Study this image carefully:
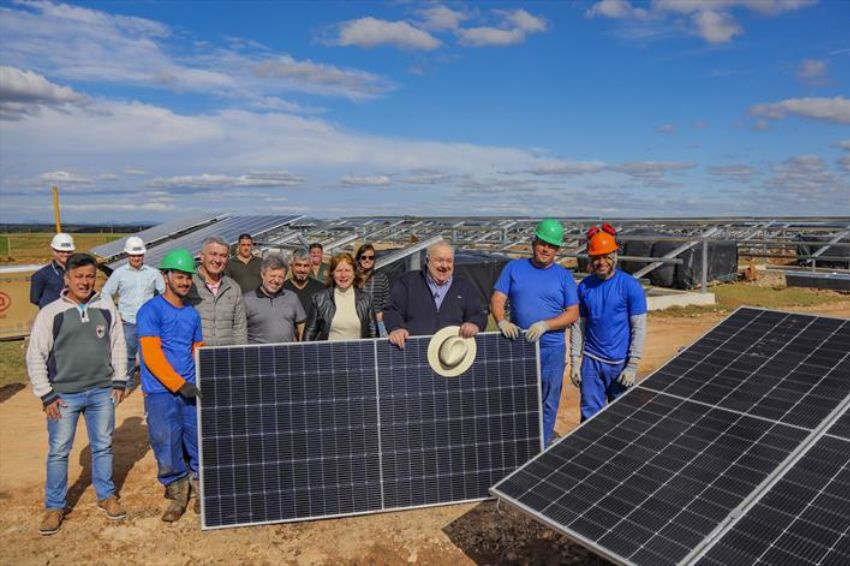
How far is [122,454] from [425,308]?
157 inches

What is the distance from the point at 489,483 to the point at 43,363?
3.64 meters

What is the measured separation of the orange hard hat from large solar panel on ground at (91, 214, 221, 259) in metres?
13.4

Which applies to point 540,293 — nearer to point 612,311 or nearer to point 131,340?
point 612,311

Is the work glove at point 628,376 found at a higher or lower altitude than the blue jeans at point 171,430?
higher

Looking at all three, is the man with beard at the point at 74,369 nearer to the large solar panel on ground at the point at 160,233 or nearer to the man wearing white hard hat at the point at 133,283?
the man wearing white hard hat at the point at 133,283

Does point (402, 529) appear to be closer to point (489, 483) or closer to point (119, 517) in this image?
point (489, 483)

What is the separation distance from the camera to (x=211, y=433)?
486cm

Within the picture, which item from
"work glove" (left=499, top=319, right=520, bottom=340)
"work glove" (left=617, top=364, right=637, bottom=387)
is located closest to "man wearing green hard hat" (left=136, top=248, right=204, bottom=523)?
"work glove" (left=499, top=319, right=520, bottom=340)

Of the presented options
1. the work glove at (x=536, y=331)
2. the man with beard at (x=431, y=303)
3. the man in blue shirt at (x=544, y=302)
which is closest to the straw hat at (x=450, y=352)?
the man with beard at (x=431, y=303)

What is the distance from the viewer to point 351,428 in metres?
5.05

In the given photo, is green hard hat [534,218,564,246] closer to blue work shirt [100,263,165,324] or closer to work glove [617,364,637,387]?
work glove [617,364,637,387]

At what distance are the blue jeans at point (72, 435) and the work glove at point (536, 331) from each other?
3.48 metres

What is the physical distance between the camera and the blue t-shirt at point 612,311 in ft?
17.2

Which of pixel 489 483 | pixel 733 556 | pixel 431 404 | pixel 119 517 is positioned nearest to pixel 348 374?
pixel 431 404
